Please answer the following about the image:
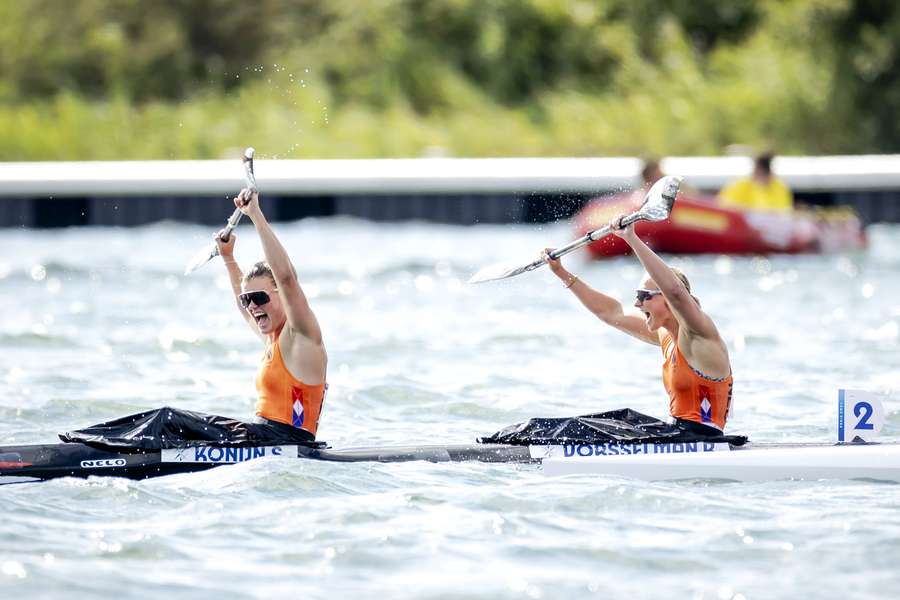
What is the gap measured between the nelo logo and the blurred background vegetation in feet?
46.4

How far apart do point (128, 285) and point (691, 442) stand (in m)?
8.74

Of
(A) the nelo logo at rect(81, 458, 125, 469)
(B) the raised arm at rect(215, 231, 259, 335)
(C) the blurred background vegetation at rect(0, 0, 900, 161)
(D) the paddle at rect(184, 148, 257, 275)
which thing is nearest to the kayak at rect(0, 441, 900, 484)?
(A) the nelo logo at rect(81, 458, 125, 469)

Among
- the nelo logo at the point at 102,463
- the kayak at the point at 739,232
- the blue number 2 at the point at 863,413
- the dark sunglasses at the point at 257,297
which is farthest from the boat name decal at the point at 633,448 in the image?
the kayak at the point at 739,232

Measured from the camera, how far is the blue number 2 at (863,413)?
675 centimetres

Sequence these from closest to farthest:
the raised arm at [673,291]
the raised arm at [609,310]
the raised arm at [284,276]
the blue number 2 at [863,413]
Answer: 1. the raised arm at [284,276]
2. the raised arm at [673,291]
3. the blue number 2 at [863,413]
4. the raised arm at [609,310]

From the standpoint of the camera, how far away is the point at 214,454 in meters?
6.61

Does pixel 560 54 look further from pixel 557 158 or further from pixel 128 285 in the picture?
pixel 128 285

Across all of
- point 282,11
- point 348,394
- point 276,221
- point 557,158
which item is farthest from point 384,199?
point 348,394

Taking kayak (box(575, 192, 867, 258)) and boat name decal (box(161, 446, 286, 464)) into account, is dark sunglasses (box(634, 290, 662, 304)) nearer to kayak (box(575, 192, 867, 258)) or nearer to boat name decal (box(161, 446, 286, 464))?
boat name decal (box(161, 446, 286, 464))

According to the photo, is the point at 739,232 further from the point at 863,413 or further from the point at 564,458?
the point at 564,458

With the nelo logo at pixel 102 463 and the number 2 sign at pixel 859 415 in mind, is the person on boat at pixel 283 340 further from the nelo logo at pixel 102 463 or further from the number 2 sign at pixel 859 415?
the number 2 sign at pixel 859 415

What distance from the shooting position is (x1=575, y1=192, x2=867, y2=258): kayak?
15633 millimetres

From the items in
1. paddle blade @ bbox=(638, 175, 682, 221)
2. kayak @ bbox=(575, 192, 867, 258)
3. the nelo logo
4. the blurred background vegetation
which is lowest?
the nelo logo

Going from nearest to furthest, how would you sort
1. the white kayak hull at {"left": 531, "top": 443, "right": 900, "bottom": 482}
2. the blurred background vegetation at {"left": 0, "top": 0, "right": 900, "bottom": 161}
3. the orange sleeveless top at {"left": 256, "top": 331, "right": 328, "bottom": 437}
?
the orange sleeveless top at {"left": 256, "top": 331, "right": 328, "bottom": 437}
the white kayak hull at {"left": 531, "top": 443, "right": 900, "bottom": 482}
the blurred background vegetation at {"left": 0, "top": 0, "right": 900, "bottom": 161}
